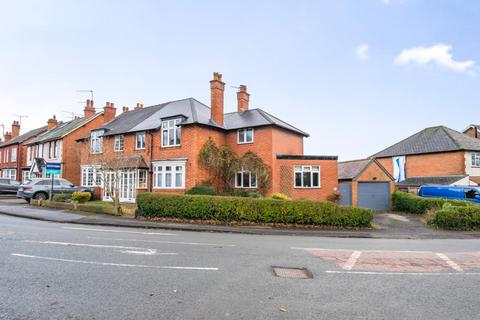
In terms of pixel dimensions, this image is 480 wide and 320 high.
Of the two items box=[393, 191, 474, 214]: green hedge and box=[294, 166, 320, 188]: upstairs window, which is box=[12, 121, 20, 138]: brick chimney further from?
box=[393, 191, 474, 214]: green hedge

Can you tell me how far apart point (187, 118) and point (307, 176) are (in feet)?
32.2

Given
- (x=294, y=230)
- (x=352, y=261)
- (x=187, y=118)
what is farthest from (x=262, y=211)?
(x=187, y=118)

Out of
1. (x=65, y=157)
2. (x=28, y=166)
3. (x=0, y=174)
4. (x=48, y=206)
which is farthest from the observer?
(x=0, y=174)

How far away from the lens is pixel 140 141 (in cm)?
2502

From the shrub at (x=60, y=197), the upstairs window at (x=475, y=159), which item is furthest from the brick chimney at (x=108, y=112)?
the upstairs window at (x=475, y=159)

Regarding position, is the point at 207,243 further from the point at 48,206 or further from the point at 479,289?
the point at 48,206

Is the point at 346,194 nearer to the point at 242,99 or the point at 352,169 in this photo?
the point at 352,169

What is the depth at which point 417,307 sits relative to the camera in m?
4.77

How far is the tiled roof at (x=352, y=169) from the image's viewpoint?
80.0ft

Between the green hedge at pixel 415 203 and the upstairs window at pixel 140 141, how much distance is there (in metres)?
21.1

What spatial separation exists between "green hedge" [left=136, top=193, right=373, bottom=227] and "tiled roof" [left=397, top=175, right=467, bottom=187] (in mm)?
20103

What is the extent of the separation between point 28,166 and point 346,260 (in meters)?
45.1

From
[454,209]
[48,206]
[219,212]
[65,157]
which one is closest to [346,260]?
[219,212]

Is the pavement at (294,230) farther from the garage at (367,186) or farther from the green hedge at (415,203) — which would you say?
the garage at (367,186)
